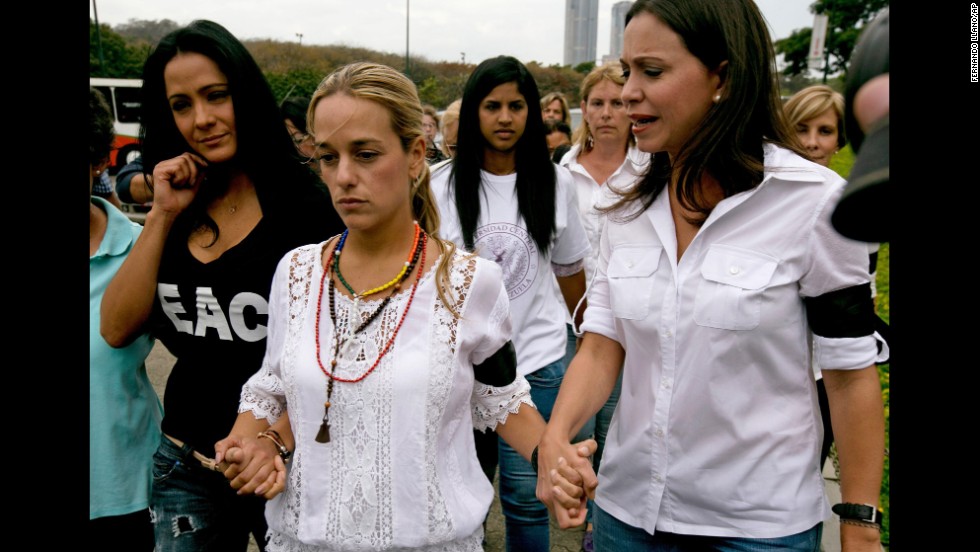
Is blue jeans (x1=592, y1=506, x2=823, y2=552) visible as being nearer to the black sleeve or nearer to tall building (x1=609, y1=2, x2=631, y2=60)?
the black sleeve

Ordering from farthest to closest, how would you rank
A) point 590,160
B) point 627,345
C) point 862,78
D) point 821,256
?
point 590,160, point 627,345, point 821,256, point 862,78

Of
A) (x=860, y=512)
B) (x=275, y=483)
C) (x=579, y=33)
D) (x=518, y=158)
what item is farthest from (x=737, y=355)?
(x=579, y=33)

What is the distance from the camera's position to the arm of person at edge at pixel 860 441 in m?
1.68

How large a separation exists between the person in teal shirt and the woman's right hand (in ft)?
0.66

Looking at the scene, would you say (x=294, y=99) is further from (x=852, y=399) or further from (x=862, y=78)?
(x=862, y=78)

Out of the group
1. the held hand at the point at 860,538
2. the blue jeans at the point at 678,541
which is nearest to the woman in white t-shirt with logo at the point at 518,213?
the blue jeans at the point at 678,541

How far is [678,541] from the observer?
1890mm

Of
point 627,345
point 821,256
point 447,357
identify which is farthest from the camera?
point 627,345

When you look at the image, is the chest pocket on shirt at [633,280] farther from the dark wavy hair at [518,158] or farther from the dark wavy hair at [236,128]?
the dark wavy hair at [518,158]

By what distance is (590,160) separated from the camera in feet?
14.5

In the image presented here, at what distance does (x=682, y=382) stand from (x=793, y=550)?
50cm

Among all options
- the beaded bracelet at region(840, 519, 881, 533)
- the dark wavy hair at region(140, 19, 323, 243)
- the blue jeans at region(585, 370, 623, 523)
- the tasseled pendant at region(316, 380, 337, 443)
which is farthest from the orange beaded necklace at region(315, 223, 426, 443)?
the blue jeans at region(585, 370, 623, 523)

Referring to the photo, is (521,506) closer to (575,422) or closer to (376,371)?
(575,422)
